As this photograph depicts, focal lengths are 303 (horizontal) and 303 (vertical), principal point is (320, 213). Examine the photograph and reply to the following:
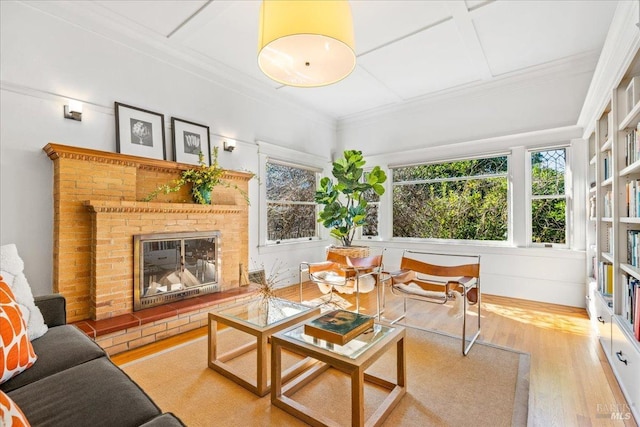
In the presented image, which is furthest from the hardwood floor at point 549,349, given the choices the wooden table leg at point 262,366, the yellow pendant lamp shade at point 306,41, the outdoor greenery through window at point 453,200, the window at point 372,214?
the yellow pendant lamp shade at point 306,41

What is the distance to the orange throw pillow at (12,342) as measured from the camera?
129cm

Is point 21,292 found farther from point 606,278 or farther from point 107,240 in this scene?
point 606,278

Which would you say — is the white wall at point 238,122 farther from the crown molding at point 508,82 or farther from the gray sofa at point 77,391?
the gray sofa at point 77,391

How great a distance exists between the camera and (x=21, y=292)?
1670 millimetres

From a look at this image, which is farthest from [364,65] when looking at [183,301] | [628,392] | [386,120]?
[628,392]

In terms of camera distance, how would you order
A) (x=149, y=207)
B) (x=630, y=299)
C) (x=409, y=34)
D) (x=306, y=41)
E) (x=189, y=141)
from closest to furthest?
(x=306, y=41), (x=630, y=299), (x=149, y=207), (x=409, y=34), (x=189, y=141)

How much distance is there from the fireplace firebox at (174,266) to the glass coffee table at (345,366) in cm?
167

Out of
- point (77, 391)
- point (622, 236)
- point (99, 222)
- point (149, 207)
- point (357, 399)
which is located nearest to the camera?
point (77, 391)

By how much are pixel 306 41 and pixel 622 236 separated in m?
2.62

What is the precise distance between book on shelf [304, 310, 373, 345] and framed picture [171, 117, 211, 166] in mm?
2516

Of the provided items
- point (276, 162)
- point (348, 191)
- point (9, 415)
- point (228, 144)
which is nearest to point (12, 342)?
point (9, 415)

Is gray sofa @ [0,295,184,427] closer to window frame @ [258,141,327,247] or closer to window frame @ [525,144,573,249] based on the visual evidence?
window frame @ [258,141,327,247]

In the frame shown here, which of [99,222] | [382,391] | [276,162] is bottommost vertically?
[382,391]

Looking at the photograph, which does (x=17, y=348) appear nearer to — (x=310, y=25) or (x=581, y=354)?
(x=310, y=25)
